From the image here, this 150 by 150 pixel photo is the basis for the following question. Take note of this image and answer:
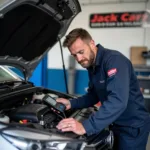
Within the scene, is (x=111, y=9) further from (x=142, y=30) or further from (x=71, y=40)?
(x=71, y=40)

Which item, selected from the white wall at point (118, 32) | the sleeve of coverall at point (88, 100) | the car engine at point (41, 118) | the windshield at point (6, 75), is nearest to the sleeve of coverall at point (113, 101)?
the car engine at point (41, 118)

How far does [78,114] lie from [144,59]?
4545 millimetres

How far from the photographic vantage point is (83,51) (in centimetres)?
167

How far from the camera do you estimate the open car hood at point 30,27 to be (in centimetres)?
165

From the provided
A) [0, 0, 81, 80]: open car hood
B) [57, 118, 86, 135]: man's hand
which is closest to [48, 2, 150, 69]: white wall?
[0, 0, 81, 80]: open car hood

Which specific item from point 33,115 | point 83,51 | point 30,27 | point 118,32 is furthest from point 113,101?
point 118,32

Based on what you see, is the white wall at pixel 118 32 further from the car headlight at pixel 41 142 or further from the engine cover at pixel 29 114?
the car headlight at pixel 41 142

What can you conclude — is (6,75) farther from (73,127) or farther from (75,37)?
(73,127)

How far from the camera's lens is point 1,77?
2410 mm

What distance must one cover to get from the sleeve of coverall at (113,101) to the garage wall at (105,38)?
502 centimetres

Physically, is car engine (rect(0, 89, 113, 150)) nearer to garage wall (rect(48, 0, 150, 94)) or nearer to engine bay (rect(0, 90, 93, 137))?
engine bay (rect(0, 90, 93, 137))

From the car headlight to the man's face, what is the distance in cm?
57

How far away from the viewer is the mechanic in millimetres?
1498

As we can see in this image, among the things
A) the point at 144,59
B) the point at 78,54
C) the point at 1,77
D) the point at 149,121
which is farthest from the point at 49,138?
the point at 144,59
